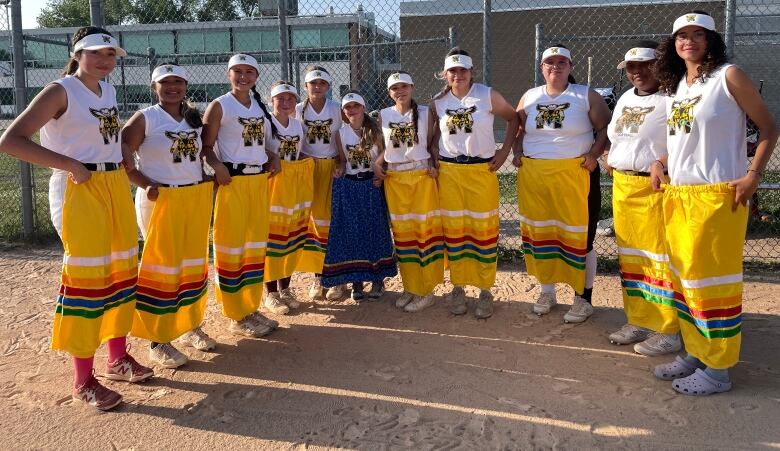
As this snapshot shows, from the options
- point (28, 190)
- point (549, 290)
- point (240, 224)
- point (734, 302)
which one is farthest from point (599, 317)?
point (28, 190)

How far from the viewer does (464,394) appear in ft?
12.3

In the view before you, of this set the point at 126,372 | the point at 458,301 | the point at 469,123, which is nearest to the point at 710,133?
the point at 469,123

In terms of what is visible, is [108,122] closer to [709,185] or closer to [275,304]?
[275,304]

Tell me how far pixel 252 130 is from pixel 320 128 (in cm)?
85

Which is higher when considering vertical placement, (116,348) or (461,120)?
(461,120)

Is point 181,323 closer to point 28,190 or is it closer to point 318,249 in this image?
point 318,249

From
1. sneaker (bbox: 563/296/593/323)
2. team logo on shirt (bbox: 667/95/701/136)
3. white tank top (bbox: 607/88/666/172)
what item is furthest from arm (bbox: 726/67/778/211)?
sneaker (bbox: 563/296/593/323)

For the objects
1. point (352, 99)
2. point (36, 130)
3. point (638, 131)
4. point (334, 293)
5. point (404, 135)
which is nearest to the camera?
point (36, 130)

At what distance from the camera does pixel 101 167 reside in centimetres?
361

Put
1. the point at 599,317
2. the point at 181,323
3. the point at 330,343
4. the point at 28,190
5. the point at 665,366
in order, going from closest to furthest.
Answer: the point at 665,366
the point at 181,323
the point at 330,343
the point at 599,317
the point at 28,190

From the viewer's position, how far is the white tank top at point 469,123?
485 centimetres

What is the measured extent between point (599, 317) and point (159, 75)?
3.74 m

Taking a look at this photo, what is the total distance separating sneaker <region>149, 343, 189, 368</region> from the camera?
13.8 ft

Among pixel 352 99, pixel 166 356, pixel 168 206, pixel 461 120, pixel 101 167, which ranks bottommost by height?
pixel 166 356
